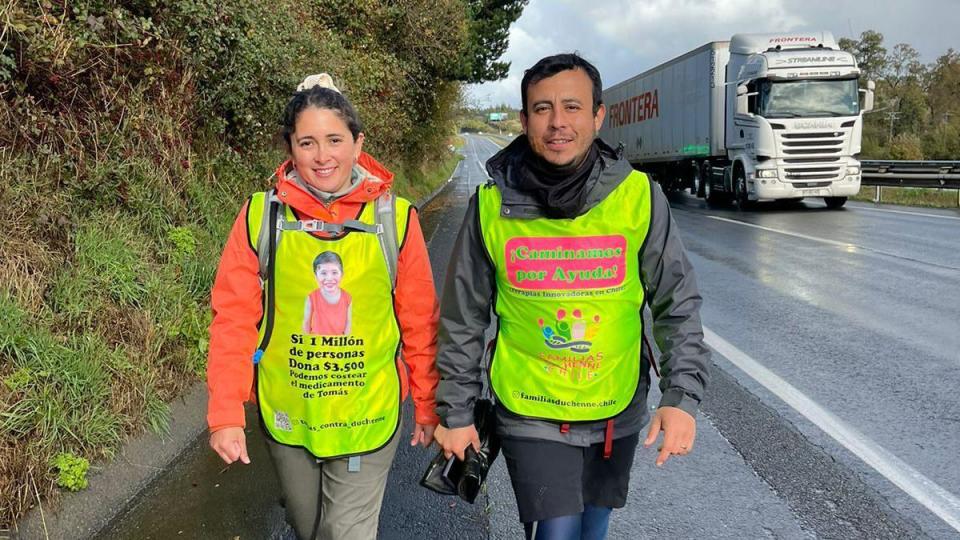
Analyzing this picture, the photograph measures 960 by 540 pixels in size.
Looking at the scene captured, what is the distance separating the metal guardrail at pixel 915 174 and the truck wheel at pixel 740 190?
175 inches

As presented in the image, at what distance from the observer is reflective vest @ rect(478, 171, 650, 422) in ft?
6.97

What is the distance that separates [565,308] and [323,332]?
72cm

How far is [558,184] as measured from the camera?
212 cm

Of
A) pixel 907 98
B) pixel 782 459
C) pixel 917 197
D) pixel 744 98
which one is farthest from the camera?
pixel 907 98

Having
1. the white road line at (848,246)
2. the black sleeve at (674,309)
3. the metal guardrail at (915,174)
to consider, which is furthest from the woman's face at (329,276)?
the metal guardrail at (915,174)

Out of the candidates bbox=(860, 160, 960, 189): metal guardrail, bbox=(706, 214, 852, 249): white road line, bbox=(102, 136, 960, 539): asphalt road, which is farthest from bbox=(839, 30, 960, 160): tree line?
bbox=(102, 136, 960, 539): asphalt road

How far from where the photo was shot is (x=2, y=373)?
3.40 m

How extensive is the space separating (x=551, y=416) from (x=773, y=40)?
18.5m

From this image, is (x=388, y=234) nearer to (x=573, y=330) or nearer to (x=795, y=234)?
(x=573, y=330)

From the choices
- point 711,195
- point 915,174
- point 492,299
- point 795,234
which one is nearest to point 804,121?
point 711,195

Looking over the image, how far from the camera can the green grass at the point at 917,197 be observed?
20125 millimetres

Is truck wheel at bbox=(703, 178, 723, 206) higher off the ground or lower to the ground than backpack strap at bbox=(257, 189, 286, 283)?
lower

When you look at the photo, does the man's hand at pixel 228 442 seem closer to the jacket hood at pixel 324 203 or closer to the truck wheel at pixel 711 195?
the jacket hood at pixel 324 203

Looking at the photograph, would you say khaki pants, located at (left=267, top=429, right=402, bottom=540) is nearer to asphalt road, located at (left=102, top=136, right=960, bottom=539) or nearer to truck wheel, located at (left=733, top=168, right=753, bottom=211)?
asphalt road, located at (left=102, top=136, right=960, bottom=539)
